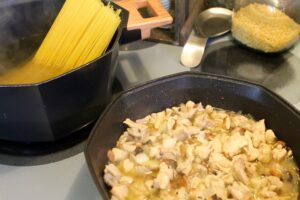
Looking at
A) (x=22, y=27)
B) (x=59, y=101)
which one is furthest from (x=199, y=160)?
(x=22, y=27)

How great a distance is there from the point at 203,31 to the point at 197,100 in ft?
1.03

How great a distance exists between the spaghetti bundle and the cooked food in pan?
17 centimetres

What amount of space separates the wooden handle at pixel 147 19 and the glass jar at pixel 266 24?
0.23 meters

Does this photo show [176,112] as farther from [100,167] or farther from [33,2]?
[33,2]

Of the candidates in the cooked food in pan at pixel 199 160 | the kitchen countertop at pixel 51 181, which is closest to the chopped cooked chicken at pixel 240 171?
the cooked food in pan at pixel 199 160

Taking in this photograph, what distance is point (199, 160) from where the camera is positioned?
0.66 m

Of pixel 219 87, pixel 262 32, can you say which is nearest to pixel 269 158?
pixel 219 87

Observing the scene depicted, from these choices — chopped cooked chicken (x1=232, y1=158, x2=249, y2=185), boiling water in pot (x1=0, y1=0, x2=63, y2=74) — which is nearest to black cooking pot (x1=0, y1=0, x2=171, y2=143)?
boiling water in pot (x1=0, y1=0, x2=63, y2=74)

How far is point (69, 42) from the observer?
0.80 m

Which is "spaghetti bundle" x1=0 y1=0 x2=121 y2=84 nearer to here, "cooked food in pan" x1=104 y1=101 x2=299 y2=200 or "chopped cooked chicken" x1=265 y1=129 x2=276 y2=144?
"cooked food in pan" x1=104 y1=101 x2=299 y2=200

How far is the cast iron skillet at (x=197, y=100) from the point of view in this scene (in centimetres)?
66

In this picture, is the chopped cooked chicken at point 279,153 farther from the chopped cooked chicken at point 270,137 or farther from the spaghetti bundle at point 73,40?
the spaghetti bundle at point 73,40

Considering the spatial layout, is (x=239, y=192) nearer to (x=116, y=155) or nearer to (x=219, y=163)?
(x=219, y=163)

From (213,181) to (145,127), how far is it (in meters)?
0.16
